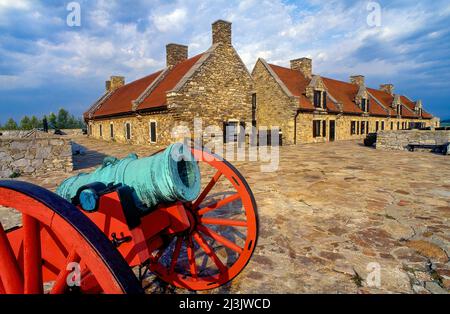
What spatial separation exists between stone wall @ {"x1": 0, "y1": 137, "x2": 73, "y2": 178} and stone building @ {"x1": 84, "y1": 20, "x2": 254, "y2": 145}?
6569 millimetres

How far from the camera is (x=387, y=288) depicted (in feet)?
9.09

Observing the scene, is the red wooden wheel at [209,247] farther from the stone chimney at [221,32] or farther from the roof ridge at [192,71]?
the stone chimney at [221,32]

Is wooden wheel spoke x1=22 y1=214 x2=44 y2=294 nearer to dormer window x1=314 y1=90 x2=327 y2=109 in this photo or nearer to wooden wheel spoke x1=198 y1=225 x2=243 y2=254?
wooden wheel spoke x1=198 y1=225 x2=243 y2=254

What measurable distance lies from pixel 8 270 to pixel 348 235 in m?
4.02

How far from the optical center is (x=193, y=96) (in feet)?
51.2

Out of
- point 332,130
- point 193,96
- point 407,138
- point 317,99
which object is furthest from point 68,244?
point 332,130

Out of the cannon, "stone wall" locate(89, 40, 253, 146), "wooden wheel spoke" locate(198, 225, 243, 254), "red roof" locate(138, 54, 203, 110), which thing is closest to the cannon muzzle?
the cannon

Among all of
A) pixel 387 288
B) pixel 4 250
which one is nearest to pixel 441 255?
pixel 387 288

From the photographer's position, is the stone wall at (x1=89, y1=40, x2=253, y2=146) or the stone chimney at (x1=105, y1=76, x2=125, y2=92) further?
the stone chimney at (x1=105, y1=76, x2=125, y2=92)

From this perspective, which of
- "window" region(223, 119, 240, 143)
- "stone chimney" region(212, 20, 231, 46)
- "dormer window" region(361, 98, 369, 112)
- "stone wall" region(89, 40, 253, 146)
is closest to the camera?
"stone wall" region(89, 40, 253, 146)

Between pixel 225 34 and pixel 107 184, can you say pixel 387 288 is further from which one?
pixel 225 34

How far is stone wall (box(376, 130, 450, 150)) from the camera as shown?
14766 mm

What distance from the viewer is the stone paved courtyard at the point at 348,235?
9.49ft
